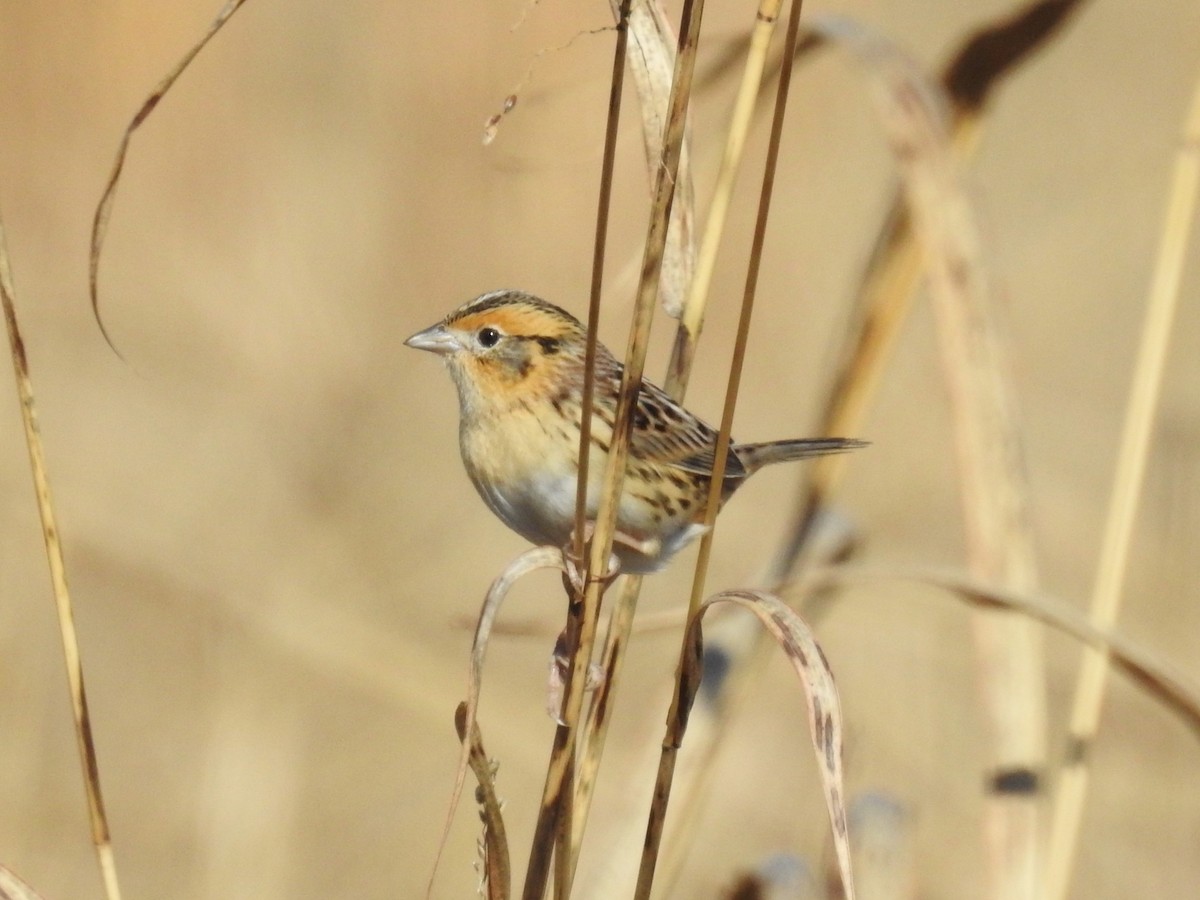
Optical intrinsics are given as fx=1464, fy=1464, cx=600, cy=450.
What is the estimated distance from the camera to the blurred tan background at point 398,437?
3.80 m

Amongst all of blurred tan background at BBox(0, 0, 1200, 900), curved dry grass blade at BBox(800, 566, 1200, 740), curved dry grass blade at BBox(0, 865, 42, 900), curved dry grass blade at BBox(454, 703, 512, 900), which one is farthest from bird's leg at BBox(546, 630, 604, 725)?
blurred tan background at BBox(0, 0, 1200, 900)

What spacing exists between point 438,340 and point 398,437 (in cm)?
288

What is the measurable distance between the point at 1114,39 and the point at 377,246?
3.98 metres

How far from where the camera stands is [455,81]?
5.88m

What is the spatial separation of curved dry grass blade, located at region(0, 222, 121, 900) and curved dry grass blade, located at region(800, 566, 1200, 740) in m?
0.94

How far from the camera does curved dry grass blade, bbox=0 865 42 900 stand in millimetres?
1486

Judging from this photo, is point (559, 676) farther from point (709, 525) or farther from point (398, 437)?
point (398, 437)


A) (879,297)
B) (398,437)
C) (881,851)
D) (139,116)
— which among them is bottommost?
(881,851)

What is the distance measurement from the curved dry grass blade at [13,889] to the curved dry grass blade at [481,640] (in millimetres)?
407

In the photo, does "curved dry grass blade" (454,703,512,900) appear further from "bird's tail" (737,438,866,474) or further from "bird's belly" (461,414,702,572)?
"bird's tail" (737,438,866,474)

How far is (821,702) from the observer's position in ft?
4.80

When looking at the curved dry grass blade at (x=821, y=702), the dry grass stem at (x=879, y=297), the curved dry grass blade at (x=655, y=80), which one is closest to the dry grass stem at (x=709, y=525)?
the curved dry grass blade at (x=821, y=702)

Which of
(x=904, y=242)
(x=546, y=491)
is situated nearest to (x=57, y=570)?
(x=546, y=491)

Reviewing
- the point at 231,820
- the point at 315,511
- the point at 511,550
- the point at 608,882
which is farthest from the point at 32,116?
the point at 608,882
